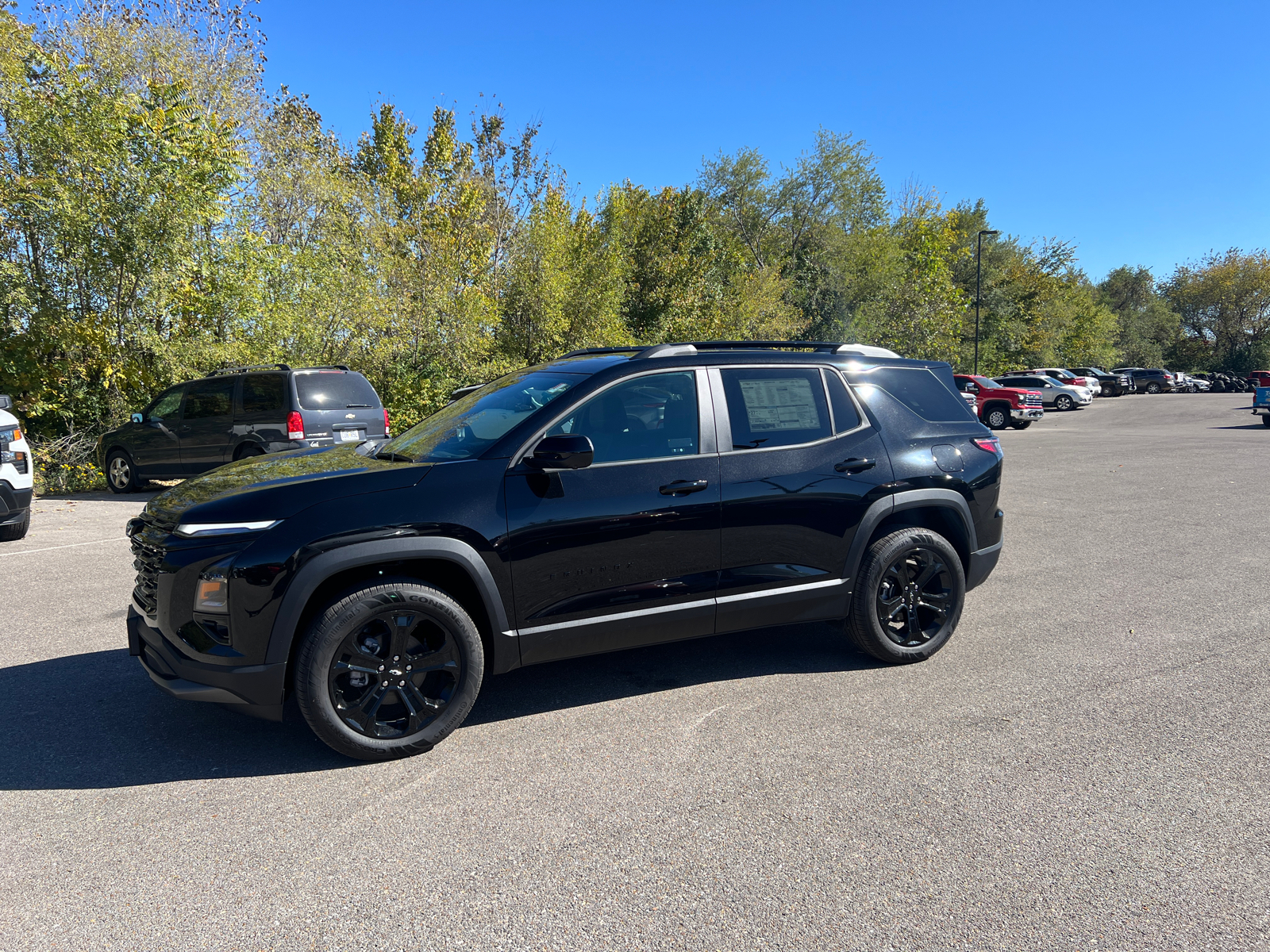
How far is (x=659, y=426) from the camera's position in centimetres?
426

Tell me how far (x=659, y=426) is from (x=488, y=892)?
2.28m

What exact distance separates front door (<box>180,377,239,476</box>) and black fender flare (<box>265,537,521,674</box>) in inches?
365

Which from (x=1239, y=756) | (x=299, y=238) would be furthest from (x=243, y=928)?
(x=299, y=238)

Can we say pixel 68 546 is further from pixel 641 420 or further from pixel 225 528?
pixel 641 420

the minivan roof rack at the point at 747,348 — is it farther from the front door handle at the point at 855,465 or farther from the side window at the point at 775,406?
the front door handle at the point at 855,465

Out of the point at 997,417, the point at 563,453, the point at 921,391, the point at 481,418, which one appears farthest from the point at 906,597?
the point at 997,417

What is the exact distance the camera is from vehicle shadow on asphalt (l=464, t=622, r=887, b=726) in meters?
4.37

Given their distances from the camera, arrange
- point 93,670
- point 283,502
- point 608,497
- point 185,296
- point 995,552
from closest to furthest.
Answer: point 283,502
point 608,497
point 93,670
point 995,552
point 185,296

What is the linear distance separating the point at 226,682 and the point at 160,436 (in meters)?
10.4

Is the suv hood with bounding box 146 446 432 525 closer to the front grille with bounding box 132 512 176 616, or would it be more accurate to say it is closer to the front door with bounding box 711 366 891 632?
the front grille with bounding box 132 512 176 616

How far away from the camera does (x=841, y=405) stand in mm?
4762

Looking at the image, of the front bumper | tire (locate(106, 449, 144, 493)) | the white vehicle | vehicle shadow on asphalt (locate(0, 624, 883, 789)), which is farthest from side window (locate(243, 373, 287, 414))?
the front bumper

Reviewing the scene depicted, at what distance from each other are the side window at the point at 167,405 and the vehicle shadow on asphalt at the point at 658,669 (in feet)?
32.1

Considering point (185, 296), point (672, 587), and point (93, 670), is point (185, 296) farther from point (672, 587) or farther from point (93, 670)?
point (672, 587)
